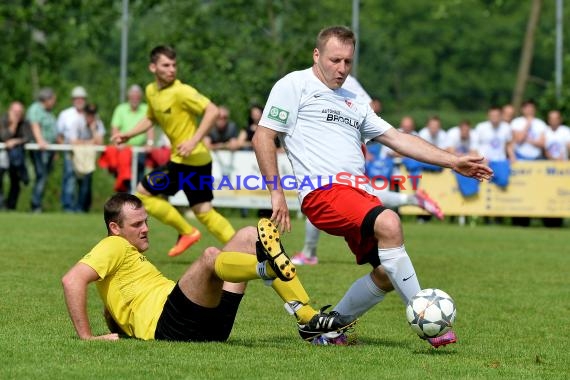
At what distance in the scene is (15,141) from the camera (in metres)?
21.4

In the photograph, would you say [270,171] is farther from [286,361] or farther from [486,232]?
[486,232]

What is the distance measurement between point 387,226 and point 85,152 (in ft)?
48.8

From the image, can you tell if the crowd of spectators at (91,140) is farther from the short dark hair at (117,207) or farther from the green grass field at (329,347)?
the short dark hair at (117,207)

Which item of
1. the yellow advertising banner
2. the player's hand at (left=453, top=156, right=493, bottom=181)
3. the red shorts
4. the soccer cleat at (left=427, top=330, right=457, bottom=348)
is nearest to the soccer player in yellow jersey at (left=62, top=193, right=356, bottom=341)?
the red shorts

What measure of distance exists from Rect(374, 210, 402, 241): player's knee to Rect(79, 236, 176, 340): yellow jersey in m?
1.29

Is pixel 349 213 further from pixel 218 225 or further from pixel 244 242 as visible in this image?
pixel 218 225

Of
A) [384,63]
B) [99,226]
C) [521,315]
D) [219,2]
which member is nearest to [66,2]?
[219,2]

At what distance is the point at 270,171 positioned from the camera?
772 cm

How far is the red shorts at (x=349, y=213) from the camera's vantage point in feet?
24.6

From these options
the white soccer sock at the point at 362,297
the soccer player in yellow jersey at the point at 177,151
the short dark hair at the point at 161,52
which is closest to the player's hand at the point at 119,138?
the soccer player in yellow jersey at the point at 177,151

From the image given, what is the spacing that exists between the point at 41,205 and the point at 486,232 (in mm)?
7730

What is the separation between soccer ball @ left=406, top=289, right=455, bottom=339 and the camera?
7344 mm

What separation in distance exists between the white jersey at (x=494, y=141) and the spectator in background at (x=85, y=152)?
671 cm

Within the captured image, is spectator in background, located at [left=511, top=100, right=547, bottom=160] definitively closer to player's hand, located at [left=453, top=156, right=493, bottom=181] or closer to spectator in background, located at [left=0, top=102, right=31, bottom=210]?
spectator in background, located at [left=0, top=102, right=31, bottom=210]
